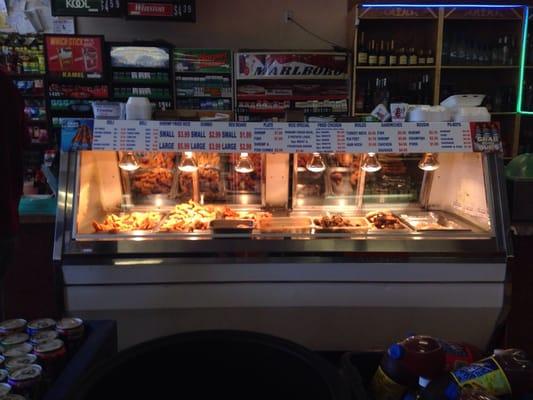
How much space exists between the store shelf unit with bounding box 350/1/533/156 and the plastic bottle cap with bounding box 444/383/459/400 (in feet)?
14.6

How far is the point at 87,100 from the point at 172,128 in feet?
11.0

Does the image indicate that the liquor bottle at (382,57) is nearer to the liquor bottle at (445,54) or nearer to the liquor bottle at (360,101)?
the liquor bottle at (360,101)

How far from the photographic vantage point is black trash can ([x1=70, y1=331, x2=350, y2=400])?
925 millimetres

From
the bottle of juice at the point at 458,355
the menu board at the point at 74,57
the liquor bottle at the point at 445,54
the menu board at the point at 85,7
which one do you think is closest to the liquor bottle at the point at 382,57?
the liquor bottle at the point at 445,54

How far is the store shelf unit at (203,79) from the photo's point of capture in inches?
208

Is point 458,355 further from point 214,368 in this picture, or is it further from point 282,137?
point 282,137

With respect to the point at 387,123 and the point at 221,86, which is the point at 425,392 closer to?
the point at 387,123

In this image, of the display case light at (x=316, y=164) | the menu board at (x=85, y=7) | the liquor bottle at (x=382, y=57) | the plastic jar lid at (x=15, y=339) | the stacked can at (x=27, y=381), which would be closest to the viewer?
the stacked can at (x=27, y=381)

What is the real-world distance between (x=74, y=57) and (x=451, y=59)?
4.16 m

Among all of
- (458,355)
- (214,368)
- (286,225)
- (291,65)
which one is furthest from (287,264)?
(291,65)

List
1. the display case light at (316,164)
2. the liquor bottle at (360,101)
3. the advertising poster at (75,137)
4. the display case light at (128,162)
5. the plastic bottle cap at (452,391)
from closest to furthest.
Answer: the plastic bottle cap at (452,391), the advertising poster at (75,137), the display case light at (128,162), the display case light at (316,164), the liquor bottle at (360,101)

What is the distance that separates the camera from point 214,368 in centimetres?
99

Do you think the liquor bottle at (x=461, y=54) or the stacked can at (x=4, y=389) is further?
the liquor bottle at (x=461, y=54)

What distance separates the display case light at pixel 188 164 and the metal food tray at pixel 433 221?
1.27 meters
